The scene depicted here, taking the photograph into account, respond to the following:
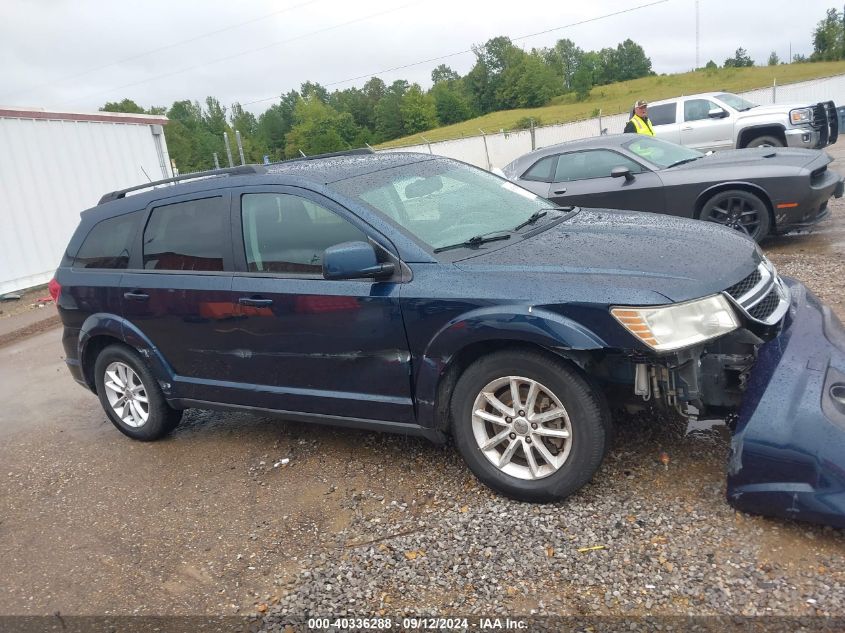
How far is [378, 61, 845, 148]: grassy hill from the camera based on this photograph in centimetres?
5356

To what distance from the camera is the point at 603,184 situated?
8781 mm

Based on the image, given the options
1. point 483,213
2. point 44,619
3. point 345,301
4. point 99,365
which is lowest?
point 44,619

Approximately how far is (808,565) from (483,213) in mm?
2469

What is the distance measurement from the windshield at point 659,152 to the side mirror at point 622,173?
0.42m

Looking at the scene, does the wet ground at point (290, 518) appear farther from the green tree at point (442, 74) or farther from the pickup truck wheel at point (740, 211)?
the green tree at point (442, 74)

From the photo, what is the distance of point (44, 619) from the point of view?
3277 millimetres

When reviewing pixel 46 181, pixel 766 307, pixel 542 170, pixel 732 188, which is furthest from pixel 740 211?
pixel 46 181

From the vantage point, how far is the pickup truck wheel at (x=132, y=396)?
5016 mm

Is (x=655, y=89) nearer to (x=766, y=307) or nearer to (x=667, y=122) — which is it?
(x=667, y=122)

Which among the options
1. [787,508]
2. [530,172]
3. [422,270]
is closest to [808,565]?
[787,508]

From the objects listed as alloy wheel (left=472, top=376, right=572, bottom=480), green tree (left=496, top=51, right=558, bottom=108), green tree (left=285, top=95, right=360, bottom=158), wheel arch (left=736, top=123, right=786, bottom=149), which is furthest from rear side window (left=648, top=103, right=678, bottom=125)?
green tree (left=496, top=51, right=558, bottom=108)

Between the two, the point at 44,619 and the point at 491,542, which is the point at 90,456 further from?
the point at 491,542

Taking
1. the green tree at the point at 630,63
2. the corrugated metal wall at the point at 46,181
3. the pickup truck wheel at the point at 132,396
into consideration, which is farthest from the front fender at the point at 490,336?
the green tree at the point at 630,63

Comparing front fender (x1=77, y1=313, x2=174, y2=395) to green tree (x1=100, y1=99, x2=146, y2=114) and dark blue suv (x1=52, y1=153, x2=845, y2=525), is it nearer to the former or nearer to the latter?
dark blue suv (x1=52, y1=153, x2=845, y2=525)
